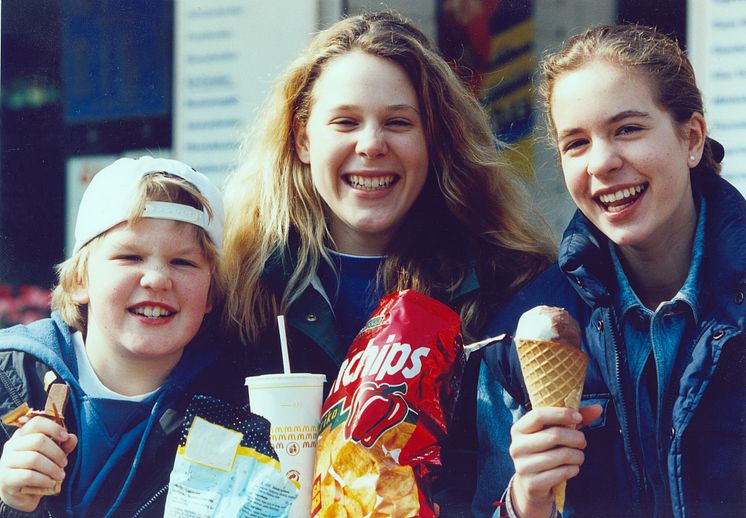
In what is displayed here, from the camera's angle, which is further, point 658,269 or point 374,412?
point 658,269

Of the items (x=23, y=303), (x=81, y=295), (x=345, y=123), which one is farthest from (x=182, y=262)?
(x=23, y=303)

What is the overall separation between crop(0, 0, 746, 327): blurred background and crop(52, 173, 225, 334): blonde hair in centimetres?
41

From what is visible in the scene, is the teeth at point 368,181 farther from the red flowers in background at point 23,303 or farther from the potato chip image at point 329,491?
the red flowers in background at point 23,303

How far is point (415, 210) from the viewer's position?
3.10 metres

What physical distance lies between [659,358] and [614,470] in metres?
0.29

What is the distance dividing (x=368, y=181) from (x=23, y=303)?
1444 mm

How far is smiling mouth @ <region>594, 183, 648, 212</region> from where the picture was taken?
262cm

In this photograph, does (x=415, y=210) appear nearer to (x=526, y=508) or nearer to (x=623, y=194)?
(x=623, y=194)

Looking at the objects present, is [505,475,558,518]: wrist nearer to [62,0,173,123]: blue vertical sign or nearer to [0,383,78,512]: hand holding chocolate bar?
[0,383,78,512]: hand holding chocolate bar

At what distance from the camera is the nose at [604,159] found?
2.59 m

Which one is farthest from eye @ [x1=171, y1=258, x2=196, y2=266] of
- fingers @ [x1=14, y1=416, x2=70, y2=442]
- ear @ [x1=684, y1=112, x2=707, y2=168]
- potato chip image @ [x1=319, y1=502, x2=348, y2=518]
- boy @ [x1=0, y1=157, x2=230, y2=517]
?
ear @ [x1=684, y1=112, x2=707, y2=168]

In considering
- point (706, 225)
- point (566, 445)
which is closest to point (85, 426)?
point (566, 445)

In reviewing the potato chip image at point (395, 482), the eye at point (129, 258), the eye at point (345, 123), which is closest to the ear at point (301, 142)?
the eye at point (345, 123)

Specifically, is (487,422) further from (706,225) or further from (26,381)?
(26,381)
